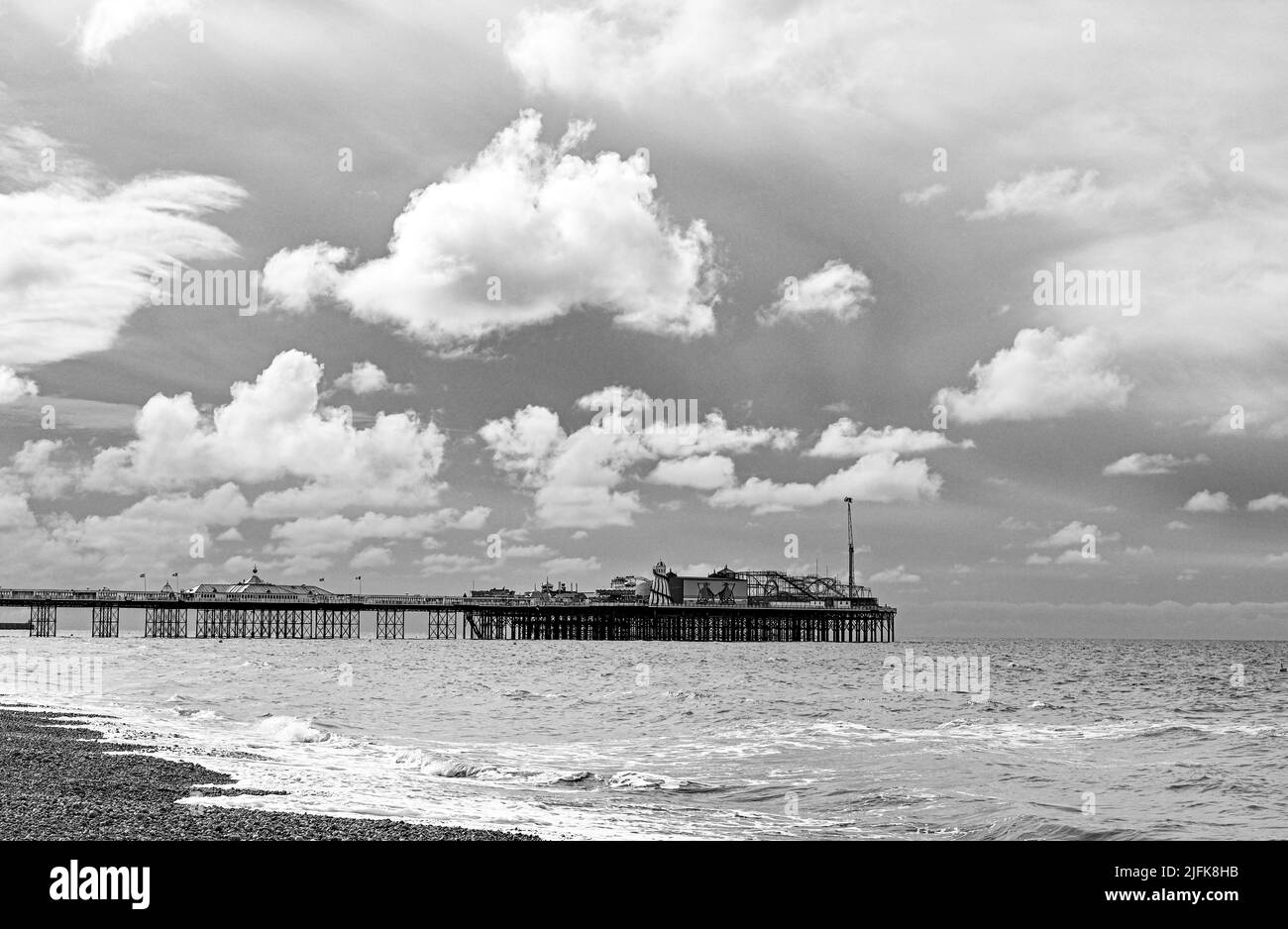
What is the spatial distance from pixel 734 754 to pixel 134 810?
14.8 metres

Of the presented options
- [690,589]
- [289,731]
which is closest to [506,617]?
[690,589]

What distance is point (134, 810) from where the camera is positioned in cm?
1364

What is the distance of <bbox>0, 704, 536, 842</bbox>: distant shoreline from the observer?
11930 mm

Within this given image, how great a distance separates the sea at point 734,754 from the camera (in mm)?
16734

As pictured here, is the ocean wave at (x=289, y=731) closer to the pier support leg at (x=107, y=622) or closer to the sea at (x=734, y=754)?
the sea at (x=734, y=754)

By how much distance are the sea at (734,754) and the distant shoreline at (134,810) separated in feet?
3.02

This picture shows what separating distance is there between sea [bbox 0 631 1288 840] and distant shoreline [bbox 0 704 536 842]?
921 mm

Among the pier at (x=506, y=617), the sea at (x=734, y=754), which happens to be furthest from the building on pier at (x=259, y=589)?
the sea at (x=734, y=754)

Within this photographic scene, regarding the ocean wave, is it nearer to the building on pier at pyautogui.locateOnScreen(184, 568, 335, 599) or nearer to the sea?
the sea

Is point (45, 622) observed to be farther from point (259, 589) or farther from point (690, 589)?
point (690, 589)
